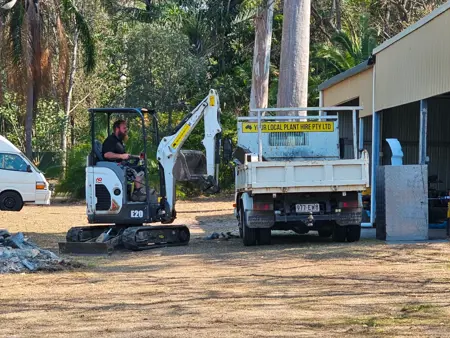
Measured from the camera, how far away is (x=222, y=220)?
26.9m

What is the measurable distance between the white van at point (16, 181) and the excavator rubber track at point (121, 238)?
12522mm

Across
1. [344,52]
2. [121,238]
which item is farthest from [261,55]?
[121,238]

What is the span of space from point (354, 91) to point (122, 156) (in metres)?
10.1

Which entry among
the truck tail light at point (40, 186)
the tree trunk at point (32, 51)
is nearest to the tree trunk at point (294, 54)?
the truck tail light at point (40, 186)

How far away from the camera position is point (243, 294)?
10898 millimetres

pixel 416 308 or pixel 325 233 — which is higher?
pixel 325 233

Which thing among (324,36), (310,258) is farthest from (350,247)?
(324,36)

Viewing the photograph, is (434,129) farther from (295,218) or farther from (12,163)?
(12,163)

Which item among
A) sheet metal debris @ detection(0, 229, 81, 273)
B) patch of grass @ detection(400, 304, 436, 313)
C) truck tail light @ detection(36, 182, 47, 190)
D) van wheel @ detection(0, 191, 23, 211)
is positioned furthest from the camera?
truck tail light @ detection(36, 182, 47, 190)

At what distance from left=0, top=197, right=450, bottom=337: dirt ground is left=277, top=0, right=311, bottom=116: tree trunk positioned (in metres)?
8.14

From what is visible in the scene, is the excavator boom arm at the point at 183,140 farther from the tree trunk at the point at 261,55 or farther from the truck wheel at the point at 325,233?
the tree trunk at the point at 261,55

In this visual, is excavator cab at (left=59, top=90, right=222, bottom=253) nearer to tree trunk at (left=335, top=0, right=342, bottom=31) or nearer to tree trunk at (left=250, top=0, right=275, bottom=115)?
tree trunk at (left=250, top=0, right=275, bottom=115)

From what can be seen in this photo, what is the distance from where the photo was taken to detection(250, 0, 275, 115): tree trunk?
30938 mm

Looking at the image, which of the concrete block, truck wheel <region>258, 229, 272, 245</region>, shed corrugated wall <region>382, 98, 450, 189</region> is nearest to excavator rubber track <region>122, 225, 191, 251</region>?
truck wheel <region>258, 229, 272, 245</region>
